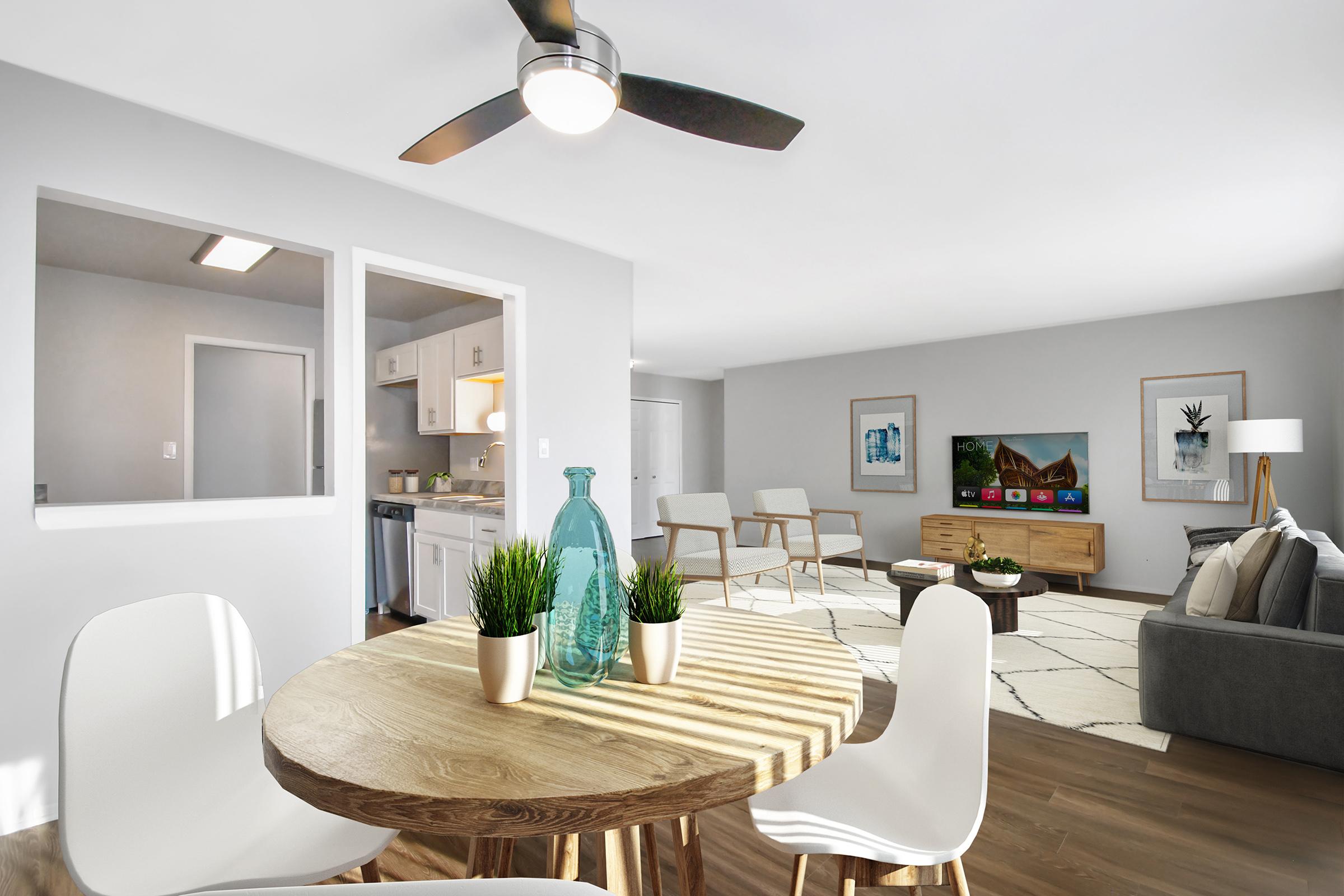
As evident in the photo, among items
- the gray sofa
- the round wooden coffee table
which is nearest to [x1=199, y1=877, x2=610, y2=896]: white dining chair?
the gray sofa

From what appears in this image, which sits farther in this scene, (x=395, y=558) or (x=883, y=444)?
(x=883, y=444)

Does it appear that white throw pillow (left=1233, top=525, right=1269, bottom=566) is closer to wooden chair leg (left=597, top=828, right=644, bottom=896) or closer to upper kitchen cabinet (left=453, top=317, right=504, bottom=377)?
wooden chair leg (left=597, top=828, right=644, bottom=896)

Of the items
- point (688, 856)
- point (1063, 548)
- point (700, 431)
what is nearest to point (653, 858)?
point (688, 856)

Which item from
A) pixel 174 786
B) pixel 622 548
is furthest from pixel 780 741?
pixel 622 548

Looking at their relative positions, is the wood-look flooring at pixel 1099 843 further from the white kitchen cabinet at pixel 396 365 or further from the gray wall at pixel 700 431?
the gray wall at pixel 700 431

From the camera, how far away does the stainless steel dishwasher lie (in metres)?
4.69

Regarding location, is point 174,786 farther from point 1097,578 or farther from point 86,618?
point 1097,578

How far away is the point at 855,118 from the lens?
2441 millimetres

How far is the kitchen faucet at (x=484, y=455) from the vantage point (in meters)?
5.10

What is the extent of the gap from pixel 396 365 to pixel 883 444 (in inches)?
194

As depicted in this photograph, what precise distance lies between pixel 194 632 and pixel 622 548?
93.1 inches

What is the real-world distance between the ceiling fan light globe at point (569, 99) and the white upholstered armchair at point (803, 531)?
14.2 feet

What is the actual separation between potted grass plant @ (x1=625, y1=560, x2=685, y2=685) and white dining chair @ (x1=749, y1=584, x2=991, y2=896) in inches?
13.9

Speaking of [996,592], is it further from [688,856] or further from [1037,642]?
[688,856]
